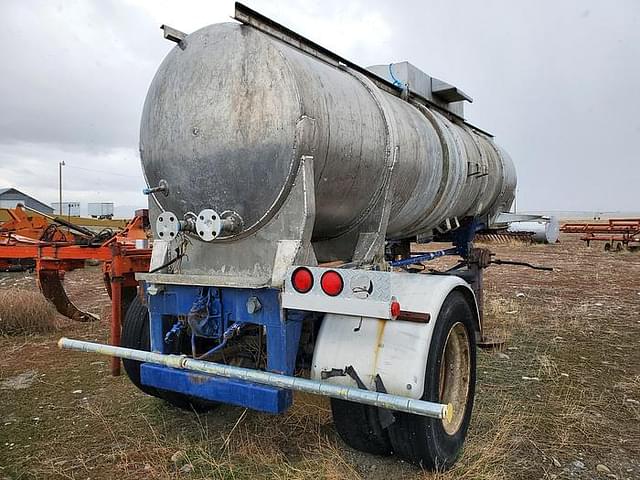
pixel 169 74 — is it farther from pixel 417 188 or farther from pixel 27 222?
pixel 27 222

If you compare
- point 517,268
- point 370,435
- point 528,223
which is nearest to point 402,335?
point 370,435

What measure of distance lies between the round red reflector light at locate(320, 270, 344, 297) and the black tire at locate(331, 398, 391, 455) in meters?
0.70

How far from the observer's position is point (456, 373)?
3416 mm

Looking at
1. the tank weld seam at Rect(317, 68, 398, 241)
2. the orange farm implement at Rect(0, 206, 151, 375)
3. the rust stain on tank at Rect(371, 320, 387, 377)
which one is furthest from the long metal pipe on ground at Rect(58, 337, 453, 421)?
the tank weld seam at Rect(317, 68, 398, 241)

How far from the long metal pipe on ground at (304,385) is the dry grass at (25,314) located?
4.16m

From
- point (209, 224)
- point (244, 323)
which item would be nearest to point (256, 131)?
point (209, 224)

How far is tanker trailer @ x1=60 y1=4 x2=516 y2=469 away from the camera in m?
2.72

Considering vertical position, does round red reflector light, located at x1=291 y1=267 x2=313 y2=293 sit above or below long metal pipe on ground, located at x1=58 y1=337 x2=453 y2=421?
above

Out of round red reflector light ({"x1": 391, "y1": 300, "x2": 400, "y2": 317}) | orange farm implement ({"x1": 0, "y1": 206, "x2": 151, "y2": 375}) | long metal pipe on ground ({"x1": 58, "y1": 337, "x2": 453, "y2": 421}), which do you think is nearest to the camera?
long metal pipe on ground ({"x1": 58, "y1": 337, "x2": 453, "y2": 421})

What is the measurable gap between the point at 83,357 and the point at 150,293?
2.72 meters

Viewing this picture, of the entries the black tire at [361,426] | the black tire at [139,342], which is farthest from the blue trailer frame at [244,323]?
the black tire at [139,342]

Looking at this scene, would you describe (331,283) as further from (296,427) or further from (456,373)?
(296,427)

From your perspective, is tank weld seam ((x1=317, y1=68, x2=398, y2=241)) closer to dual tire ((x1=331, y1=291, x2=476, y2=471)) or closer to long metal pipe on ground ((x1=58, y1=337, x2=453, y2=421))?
dual tire ((x1=331, y1=291, x2=476, y2=471))

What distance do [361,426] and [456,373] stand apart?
0.81 metres
